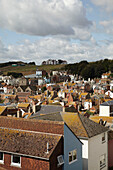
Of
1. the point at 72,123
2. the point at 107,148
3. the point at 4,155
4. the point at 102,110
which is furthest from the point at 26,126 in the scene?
the point at 102,110

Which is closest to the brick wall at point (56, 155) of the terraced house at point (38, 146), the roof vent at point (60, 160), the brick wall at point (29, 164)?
the terraced house at point (38, 146)

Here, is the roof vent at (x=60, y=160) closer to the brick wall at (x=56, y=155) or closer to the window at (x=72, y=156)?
the brick wall at (x=56, y=155)

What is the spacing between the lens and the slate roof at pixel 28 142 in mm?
15013

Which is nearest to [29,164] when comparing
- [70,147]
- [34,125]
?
[34,125]

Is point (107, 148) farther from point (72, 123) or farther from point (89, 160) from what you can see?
point (72, 123)

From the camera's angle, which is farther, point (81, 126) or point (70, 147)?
point (81, 126)

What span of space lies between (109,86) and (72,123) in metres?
96.5

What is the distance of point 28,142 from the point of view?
1582 centimetres

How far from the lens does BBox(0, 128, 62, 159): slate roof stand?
49.3ft

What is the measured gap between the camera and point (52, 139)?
51.4 feet

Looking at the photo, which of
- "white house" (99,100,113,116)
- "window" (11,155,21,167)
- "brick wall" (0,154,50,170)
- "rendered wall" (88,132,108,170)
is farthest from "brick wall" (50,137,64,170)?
"white house" (99,100,113,116)

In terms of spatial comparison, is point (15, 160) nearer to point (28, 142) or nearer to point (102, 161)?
point (28, 142)

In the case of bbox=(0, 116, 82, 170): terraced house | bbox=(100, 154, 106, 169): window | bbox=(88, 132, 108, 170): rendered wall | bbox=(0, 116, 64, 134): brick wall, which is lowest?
bbox=(100, 154, 106, 169): window

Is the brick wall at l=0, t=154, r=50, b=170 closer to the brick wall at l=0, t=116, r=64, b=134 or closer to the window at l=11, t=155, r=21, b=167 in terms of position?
the window at l=11, t=155, r=21, b=167
